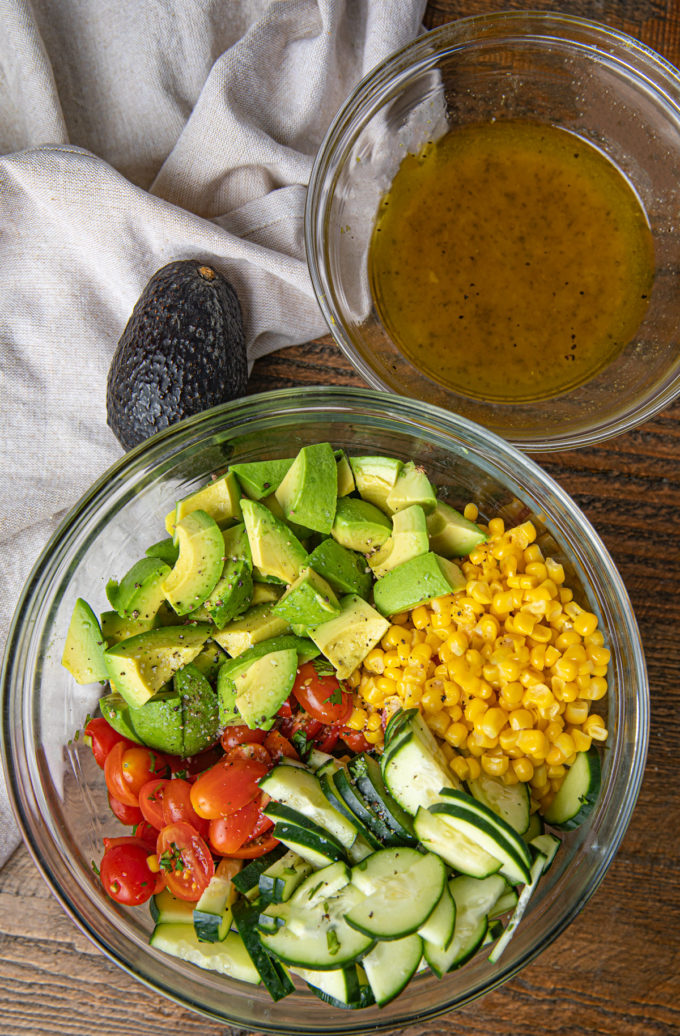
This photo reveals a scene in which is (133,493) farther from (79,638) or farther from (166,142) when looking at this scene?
(166,142)

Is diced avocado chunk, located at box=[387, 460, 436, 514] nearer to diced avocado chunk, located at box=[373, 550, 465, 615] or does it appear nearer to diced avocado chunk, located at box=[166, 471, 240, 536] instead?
diced avocado chunk, located at box=[373, 550, 465, 615]

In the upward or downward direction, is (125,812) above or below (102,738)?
below

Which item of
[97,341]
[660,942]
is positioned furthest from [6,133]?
[660,942]

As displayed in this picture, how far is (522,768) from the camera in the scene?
175cm

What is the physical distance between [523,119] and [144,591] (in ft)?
5.48

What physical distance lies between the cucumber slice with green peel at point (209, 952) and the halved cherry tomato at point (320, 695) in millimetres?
527

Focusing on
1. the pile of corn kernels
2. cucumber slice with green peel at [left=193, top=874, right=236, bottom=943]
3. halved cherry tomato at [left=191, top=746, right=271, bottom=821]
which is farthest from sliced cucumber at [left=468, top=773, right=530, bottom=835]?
cucumber slice with green peel at [left=193, top=874, right=236, bottom=943]

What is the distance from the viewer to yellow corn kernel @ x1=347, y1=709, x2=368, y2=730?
1806mm

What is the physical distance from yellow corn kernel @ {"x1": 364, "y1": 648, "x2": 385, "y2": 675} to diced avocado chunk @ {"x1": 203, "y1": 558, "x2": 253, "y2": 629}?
1.06ft

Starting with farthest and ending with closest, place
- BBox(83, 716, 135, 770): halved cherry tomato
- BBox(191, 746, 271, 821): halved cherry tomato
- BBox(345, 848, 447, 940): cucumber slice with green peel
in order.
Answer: BBox(83, 716, 135, 770): halved cherry tomato
BBox(191, 746, 271, 821): halved cherry tomato
BBox(345, 848, 447, 940): cucumber slice with green peel

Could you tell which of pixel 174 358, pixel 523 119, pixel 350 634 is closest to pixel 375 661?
pixel 350 634

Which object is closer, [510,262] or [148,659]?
[148,659]

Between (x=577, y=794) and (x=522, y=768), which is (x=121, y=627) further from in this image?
(x=577, y=794)

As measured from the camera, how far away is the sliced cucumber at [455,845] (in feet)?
5.32
